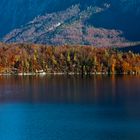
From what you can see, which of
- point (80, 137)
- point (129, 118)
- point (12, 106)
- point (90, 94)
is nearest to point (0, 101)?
point (12, 106)

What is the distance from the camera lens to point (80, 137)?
237ft

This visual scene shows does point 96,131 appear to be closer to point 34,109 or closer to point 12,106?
point 34,109

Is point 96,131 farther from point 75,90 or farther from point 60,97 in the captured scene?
point 75,90

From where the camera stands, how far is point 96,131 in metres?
75.9

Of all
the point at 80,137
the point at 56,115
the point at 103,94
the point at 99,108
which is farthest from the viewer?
the point at 103,94

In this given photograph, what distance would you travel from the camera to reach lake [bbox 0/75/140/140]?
74062 millimetres

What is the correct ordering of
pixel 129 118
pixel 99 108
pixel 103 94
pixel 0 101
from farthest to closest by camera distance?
1. pixel 103 94
2. pixel 0 101
3. pixel 99 108
4. pixel 129 118

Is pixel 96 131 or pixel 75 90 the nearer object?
pixel 96 131

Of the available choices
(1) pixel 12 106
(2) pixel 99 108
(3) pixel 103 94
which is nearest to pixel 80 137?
(2) pixel 99 108

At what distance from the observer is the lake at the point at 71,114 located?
7406 centimetres

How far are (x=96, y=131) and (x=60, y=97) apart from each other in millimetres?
47119

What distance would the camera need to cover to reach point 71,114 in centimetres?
9275

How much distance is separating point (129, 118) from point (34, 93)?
50247mm

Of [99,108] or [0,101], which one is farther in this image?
[0,101]
